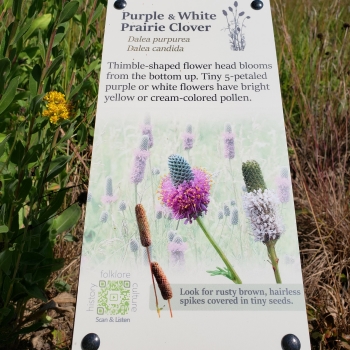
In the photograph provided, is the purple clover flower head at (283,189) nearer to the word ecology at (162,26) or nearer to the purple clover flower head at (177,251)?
the purple clover flower head at (177,251)

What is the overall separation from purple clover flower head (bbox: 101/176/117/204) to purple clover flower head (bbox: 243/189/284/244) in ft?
1.11

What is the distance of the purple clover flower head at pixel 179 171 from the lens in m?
1.21

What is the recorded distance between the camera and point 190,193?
1.19 metres

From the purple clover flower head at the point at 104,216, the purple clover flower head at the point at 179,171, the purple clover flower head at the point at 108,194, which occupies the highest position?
the purple clover flower head at the point at 179,171

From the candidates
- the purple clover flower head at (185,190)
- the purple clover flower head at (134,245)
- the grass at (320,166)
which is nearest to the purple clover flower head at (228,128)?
the purple clover flower head at (185,190)

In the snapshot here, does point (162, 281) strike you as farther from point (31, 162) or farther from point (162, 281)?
point (31, 162)

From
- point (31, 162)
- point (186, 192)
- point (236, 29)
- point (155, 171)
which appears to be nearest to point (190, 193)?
point (186, 192)

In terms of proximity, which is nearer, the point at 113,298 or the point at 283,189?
the point at 113,298

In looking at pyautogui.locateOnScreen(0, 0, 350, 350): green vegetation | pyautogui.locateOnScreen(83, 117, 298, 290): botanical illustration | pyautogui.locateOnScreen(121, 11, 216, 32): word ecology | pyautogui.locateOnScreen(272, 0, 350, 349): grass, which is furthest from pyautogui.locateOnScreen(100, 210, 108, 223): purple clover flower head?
pyautogui.locateOnScreen(272, 0, 350, 349): grass

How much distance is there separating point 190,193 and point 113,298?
0.32 metres

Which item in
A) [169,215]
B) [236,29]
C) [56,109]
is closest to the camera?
[56,109]

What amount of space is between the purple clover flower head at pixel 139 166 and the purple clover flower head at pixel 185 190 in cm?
6

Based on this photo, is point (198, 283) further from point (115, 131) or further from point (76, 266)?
point (76, 266)

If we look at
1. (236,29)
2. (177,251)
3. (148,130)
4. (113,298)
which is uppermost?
(236,29)
